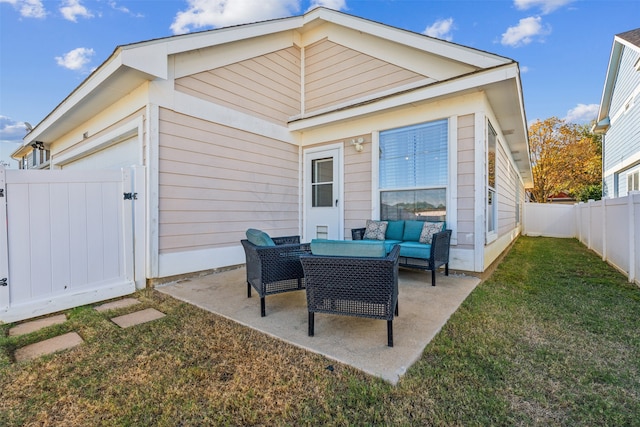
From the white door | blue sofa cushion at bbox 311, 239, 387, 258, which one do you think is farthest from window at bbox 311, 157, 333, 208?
blue sofa cushion at bbox 311, 239, 387, 258

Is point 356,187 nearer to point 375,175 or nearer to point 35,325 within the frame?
point 375,175

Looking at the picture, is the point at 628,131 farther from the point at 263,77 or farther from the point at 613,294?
the point at 263,77

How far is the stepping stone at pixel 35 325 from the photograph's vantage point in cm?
273

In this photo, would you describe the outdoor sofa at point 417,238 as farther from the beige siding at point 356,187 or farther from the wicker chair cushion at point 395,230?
the beige siding at point 356,187

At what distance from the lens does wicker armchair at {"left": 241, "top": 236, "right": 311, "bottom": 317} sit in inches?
119

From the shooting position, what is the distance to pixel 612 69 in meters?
10.8

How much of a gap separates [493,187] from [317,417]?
566cm

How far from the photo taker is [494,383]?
186 cm

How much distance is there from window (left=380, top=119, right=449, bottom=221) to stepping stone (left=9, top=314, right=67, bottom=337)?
4.82 m

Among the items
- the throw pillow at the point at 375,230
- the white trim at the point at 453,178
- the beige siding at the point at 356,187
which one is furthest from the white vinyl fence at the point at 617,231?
the beige siding at the point at 356,187

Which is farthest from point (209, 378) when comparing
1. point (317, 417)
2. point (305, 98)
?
point (305, 98)

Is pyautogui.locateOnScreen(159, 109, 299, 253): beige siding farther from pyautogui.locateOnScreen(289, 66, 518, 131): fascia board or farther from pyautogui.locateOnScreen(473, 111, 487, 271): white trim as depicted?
pyautogui.locateOnScreen(473, 111, 487, 271): white trim

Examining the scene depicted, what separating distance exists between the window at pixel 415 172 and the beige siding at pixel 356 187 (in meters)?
0.29

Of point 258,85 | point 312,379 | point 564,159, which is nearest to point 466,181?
point 312,379
